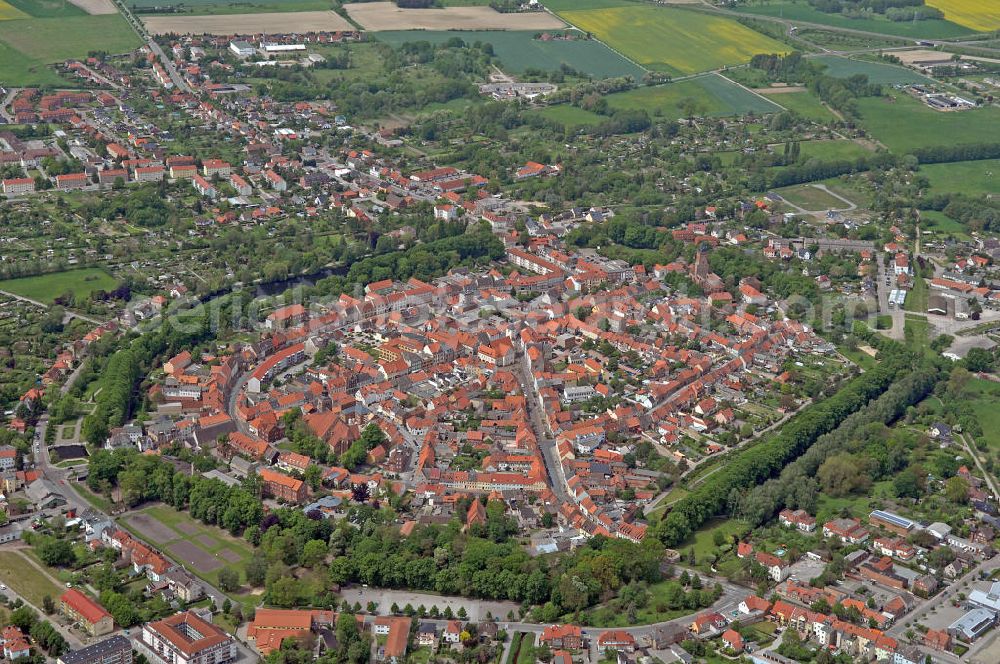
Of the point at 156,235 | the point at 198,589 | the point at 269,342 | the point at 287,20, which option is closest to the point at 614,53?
the point at 287,20

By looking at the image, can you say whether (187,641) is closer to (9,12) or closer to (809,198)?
(809,198)

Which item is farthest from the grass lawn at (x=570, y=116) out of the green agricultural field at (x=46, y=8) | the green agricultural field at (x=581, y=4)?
the green agricultural field at (x=46, y=8)

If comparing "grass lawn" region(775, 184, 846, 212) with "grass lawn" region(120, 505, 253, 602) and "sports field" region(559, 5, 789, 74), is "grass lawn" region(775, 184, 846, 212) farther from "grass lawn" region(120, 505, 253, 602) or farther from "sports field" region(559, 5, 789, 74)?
"grass lawn" region(120, 505, 253, 602)

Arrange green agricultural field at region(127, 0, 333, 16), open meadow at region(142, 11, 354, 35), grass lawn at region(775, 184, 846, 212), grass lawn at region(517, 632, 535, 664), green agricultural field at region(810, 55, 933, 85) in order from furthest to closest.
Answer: green agricultural field at region(127, 0, 333, 16)
open meadow at region(142, 11, 354, 35)
green agricultural field at region(810, 55, 933, 85)
grass lawn at region(775, 184, 846, 212)
grass lawn at region(517, 632, 535, 664)

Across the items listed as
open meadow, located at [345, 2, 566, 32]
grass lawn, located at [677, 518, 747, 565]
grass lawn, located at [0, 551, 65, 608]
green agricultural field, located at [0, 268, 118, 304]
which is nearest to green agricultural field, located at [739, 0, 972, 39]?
open meadow, located at [345, 2, 566, 32]

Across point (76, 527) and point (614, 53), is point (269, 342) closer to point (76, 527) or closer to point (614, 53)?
point (76, 527)

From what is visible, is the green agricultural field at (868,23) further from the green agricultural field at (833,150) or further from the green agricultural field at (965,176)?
the green agricultural field at (965,176)
